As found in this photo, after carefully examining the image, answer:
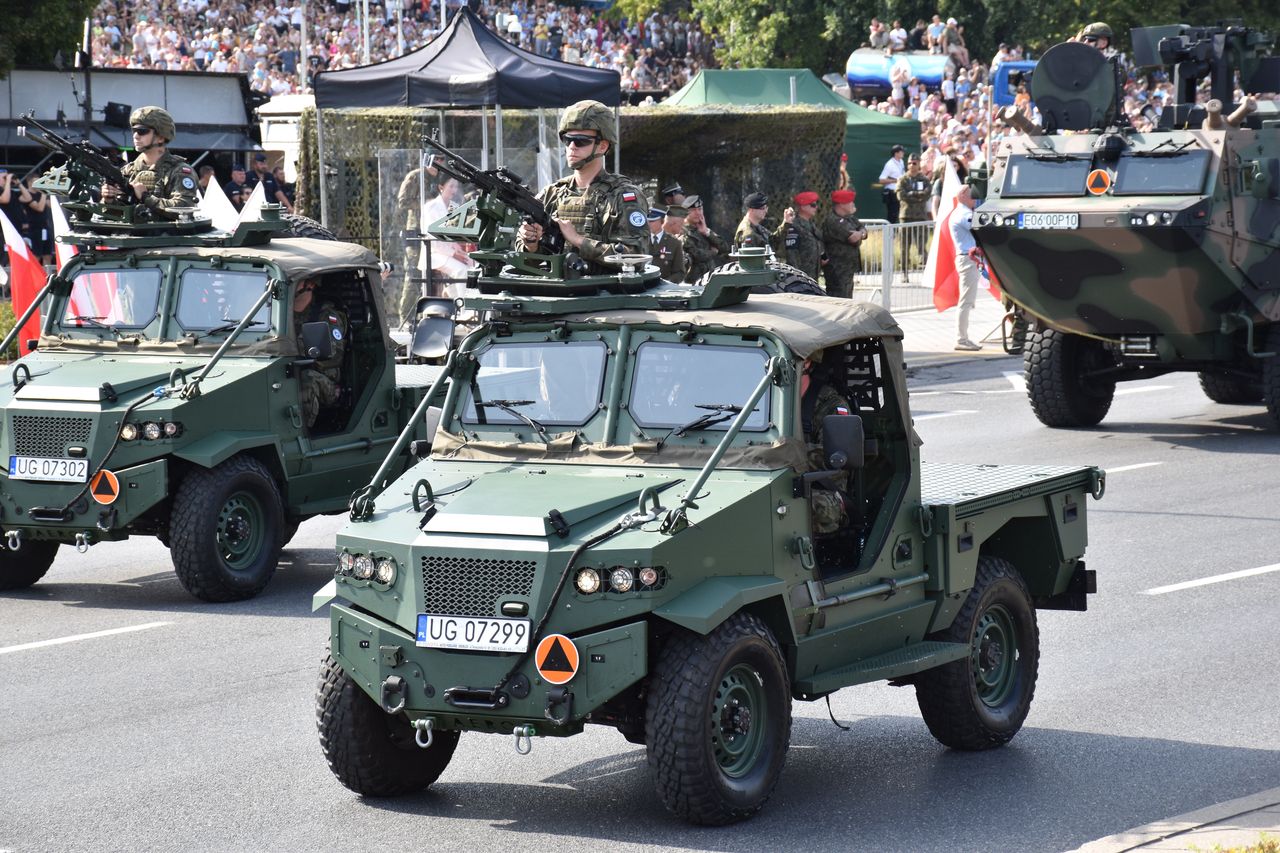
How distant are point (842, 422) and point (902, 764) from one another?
5.25ft

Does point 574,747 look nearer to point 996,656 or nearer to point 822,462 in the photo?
point 822,462

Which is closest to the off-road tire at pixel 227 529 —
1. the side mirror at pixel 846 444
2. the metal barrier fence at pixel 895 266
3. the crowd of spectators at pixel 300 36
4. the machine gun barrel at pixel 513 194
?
the machine gun barrel at pixel 513 194

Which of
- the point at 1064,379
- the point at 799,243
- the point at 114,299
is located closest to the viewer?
the point at 114,299

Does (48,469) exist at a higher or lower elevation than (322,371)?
lower

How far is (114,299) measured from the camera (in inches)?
511

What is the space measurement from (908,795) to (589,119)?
3.99m

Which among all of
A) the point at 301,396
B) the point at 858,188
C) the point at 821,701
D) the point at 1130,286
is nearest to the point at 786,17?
the point at 858,188

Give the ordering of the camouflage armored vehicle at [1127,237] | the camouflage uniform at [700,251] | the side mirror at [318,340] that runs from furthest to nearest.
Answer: the camouflage uniform at [700,251], the camouflage armored vehicle at [1127,237], the side mirror at [318,340]

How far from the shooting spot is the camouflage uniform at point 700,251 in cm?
2067

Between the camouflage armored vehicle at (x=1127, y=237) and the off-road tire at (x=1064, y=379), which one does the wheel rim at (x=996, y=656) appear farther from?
the off-road tire at (x=1064, y=379)

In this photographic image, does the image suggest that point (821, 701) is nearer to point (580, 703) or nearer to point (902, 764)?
point (902, 764)

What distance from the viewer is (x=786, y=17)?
49.4 metres

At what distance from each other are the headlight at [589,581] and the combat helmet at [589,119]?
3.72 metres

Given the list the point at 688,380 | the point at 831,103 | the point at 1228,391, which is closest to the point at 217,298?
the point at 688,380
